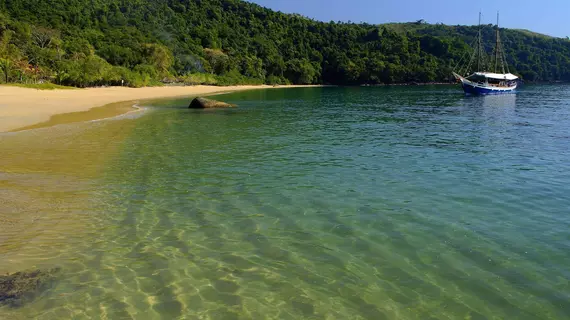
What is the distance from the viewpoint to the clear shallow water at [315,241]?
538 centimetres

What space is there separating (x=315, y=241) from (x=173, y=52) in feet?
439

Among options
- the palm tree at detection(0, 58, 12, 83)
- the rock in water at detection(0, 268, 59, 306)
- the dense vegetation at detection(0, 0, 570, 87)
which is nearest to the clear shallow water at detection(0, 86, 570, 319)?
the rock in water at detection(0, 268, 59, 306)

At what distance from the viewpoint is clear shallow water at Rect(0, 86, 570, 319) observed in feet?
17.6

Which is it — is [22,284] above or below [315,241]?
above

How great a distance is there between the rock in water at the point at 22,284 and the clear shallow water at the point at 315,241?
233 millimetres

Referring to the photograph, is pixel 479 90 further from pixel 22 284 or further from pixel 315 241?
pixel 22 284

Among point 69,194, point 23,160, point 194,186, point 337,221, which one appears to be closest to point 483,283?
point 337,221

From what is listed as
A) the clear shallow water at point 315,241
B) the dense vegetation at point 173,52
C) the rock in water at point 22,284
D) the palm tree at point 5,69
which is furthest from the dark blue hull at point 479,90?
the rock in water at point 22,284

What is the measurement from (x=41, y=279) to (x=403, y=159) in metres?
12.6

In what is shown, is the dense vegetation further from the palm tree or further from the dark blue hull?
the dark blue hull

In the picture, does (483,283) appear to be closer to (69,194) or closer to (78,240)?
(78,240)

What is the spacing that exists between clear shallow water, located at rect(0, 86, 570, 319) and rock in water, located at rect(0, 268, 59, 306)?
0.23 m

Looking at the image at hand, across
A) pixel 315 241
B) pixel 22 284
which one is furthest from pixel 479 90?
pixel 22 284

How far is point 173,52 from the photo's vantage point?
13125cm
